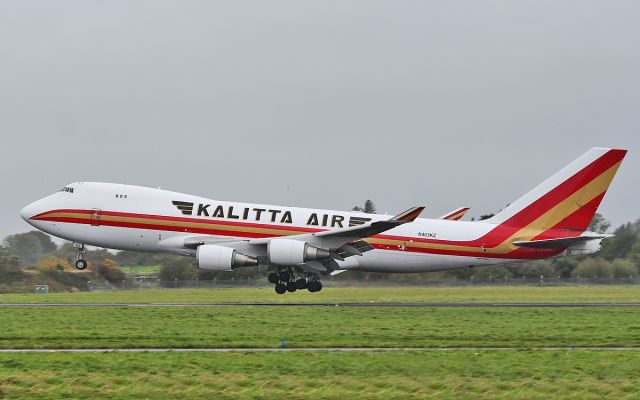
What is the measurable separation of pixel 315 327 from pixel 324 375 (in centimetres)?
962

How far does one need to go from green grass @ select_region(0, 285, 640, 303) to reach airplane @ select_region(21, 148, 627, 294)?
143 cm

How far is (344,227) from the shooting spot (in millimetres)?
40219

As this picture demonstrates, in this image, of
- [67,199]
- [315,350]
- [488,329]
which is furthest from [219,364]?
[67,199]

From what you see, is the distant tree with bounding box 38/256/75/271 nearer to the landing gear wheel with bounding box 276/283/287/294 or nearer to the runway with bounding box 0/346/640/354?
the landing gear wheel with bounding box 276/283/287/294

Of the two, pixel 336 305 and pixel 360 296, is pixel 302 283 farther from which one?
pixel 336 305

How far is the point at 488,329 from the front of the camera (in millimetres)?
26422

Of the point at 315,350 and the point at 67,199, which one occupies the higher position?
the point at 67,199

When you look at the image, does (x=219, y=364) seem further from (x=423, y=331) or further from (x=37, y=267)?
(x=37, y=267)

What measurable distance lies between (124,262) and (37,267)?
20.2 m

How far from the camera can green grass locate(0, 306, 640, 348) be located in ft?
74.4

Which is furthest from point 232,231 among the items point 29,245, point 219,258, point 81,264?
point 29,245

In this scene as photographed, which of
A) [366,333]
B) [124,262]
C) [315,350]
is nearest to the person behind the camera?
[315,350]

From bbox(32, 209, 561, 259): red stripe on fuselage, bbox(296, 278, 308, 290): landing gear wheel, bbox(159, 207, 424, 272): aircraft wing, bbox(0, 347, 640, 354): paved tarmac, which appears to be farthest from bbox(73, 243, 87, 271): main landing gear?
bbox(0, 347, 640, 354): paved tarmac

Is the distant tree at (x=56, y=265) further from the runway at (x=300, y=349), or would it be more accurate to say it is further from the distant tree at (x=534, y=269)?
the runway at (x=300, y=349)
